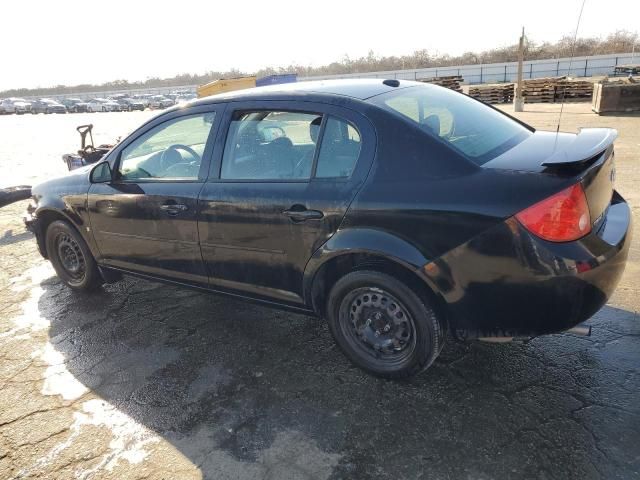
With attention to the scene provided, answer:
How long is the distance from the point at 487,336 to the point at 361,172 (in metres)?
1.12

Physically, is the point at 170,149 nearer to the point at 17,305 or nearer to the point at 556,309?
the point at 17,305

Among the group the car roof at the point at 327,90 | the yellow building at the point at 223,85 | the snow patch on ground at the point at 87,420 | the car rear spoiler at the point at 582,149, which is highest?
the yellow building at the point at 223,85

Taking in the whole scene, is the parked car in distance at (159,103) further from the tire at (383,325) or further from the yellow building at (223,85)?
the tire at (383,325)

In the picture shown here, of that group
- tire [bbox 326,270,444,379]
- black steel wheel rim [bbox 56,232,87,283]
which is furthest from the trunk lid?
black steel wheel rim [bbox 56,232,87,283]

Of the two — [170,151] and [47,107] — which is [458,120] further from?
[47,107]

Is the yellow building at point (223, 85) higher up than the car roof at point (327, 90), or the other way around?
the yellow building at point (223, 85)

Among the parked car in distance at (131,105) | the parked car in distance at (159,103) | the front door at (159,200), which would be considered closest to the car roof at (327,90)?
the front door at (159,200)

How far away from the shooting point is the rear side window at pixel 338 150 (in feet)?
8.86

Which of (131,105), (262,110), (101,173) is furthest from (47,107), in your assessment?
(262,110)

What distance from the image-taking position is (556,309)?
2.30m

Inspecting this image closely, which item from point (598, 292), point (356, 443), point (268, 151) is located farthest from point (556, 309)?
point (268, 151)

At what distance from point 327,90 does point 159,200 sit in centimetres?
145

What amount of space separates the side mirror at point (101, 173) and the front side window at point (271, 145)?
4.01 ft

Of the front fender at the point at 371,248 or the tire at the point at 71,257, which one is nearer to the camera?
the front fender at the point at 371,248
